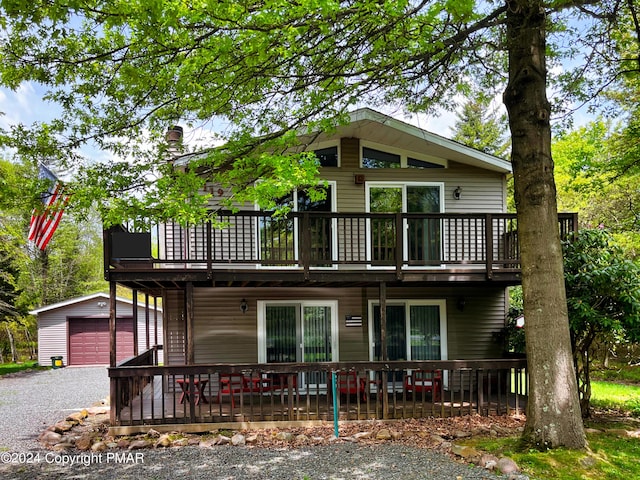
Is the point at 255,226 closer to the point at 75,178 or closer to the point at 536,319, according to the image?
the point at 75,178

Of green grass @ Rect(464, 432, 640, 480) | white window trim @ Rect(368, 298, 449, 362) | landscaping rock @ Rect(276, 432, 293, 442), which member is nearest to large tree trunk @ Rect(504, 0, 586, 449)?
green grass @ Rect(464, 432, 640, 480)

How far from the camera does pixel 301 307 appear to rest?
10914mm

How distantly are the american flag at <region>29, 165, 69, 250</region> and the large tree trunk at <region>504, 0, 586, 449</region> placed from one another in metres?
6.78

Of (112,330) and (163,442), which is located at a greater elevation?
(112,330)

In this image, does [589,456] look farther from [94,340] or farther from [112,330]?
[94,340]

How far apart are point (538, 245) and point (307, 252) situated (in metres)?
3.97

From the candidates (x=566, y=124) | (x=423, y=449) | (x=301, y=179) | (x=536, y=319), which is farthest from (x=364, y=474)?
(x=566, y=124)

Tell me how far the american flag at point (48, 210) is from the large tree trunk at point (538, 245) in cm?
678

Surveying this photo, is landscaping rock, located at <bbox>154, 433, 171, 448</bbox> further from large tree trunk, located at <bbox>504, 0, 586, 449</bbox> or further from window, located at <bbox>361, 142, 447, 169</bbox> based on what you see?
window, located at <bbox>361, 142, 447, 169</bbox>

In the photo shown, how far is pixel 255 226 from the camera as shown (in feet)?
34.1

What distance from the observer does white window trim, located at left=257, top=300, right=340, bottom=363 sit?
1072 cm

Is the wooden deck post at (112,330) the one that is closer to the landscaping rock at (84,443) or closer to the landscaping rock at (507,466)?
the landscaping rock at (84,443)

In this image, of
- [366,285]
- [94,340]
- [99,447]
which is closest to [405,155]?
[366,285]

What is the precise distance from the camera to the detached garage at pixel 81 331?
21.5 meters
